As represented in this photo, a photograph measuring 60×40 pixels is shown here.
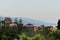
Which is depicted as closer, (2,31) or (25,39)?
(25,39)

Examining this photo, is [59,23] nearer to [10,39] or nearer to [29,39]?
[10,39]

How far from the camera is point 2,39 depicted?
54.1 feet

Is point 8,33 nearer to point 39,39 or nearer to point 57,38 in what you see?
point 57,38

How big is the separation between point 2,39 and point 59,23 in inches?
401

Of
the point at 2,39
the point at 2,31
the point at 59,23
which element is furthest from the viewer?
the point at 59,23

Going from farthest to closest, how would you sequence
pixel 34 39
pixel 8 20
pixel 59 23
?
pixel 8 20
pixel 59 23
pixel 34 39

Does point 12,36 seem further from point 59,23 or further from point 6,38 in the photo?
point 59,23

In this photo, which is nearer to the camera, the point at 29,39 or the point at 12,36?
the point at 29,39

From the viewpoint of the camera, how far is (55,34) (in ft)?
61.0

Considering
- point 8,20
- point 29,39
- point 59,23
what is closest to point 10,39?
point 29,39

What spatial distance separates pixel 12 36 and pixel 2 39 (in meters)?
1.98

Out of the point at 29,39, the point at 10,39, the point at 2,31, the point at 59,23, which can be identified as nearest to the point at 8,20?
the point at 59,23

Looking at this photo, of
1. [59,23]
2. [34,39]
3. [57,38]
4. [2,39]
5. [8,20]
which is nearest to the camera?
[34,39]

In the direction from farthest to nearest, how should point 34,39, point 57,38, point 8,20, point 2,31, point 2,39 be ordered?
point 8,20, point 2,31, point 57,38, point 2,39, point 34,39
